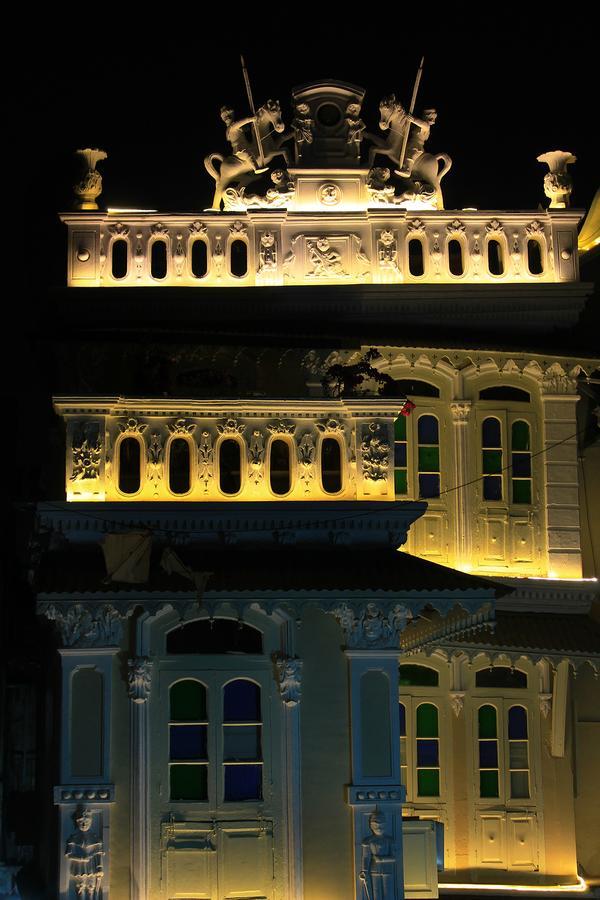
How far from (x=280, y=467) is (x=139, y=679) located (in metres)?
3.89

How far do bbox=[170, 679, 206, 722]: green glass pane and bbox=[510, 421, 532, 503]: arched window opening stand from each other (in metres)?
7.09

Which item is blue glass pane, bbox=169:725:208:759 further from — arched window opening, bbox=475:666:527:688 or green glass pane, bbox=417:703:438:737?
arched window opening, bbox=475:666:527:688

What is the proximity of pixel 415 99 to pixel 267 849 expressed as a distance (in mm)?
13136

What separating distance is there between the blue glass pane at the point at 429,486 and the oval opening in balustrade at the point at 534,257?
4.02 metres

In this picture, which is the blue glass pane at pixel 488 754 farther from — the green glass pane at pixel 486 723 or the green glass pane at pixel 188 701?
the green glass pane at pixel 188 701

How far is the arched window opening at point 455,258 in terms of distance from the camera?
29933 mm

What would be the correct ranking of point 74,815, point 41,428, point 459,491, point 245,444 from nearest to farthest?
1. point 74,815
2. point 245,444
3. point 459,491
4. point 41,428

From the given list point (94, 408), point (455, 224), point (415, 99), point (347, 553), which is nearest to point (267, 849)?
point (347, 553)

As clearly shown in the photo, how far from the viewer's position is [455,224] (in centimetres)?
2953

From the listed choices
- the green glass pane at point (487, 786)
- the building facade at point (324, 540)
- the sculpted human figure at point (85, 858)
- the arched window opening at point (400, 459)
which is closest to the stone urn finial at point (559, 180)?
the building facade at point (324, 540)

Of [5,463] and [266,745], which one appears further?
[5,463]

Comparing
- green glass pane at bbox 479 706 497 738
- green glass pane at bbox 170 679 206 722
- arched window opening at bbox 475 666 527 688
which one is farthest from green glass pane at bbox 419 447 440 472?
green glass pane at bbox 170 679 206 722

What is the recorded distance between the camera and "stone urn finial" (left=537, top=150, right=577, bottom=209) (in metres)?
30.0

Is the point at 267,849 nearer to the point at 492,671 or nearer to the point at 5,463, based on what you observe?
the point at 492,671
